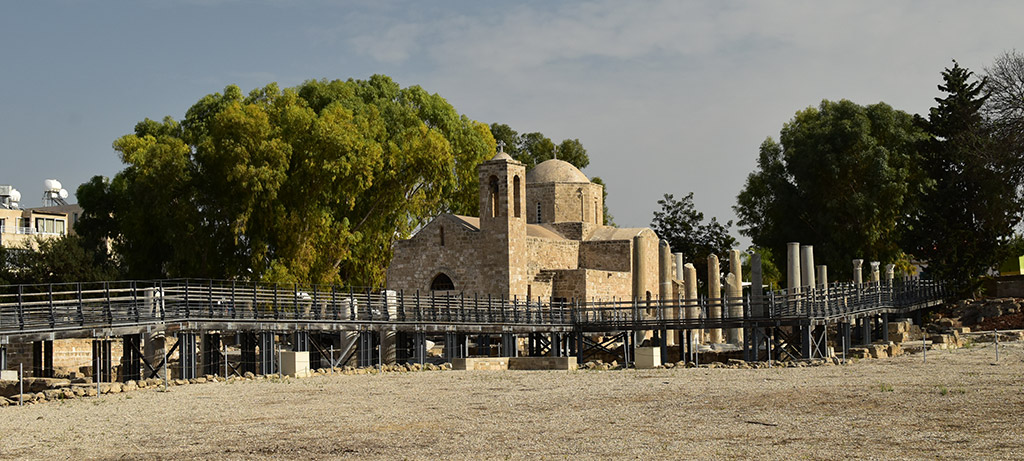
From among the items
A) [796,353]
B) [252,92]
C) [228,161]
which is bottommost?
[796,353]

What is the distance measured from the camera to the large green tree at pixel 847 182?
192 ft

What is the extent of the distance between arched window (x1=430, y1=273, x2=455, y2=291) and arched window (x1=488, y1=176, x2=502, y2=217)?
3.27m

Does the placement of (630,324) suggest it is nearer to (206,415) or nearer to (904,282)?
(904,282)

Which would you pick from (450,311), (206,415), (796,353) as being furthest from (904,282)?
(206,415)

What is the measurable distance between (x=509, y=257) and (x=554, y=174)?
1063cm

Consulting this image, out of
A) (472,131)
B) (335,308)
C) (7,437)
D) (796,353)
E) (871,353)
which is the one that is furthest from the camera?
(472,131)

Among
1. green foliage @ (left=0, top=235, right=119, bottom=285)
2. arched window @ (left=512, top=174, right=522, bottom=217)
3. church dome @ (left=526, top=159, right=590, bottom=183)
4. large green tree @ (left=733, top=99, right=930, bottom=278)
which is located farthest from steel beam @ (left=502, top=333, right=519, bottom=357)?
large green tree @ (left=733, top=99, right=930, bottom=278)

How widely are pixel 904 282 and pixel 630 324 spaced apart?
16.0 metres

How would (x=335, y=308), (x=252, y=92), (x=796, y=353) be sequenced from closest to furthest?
(x=335, y=308), (x=796, y=353), (x=252, y=92)

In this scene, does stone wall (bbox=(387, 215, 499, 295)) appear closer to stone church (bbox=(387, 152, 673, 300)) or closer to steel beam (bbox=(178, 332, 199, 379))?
stone church (bbox=(387, 152, 673, 300))

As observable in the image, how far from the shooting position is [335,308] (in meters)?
33.3

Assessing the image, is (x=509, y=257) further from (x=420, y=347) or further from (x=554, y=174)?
(x=420, y=347)

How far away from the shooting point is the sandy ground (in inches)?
547

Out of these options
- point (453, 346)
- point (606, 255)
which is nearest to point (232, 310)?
point (453, 346)
